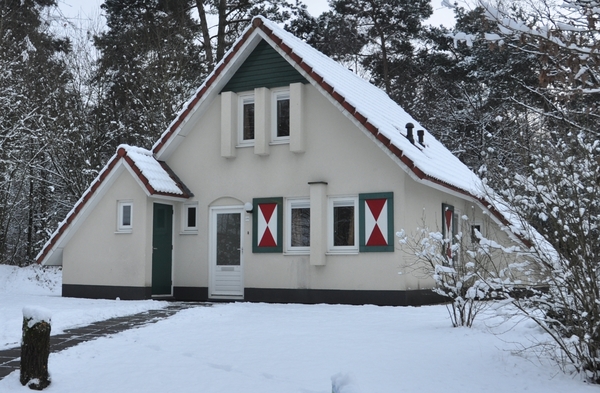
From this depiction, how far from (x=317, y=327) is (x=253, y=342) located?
1562 mm

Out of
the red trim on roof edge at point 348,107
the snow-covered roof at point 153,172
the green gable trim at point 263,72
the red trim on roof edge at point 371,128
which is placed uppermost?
the green gable trim at point 263,72

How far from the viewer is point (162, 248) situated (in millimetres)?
16109

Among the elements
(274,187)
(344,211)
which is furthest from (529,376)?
(274,187)

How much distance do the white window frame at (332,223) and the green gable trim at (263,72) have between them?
274cm

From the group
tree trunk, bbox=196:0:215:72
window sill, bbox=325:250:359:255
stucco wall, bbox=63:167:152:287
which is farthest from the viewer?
tree trunk, bbox=196:0:215:72

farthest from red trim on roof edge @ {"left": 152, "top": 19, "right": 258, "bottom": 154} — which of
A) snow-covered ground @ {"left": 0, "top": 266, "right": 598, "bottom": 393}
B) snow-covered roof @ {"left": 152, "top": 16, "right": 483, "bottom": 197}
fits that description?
snow-covered ground @ {"left": 0, "top": 266, "right": 598, "bottom": 393}

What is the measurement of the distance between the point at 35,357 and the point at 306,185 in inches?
343

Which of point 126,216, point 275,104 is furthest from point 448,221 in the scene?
point 126,216

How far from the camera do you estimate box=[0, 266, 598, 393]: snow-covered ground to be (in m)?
6.84

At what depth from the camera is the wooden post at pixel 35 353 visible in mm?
7082

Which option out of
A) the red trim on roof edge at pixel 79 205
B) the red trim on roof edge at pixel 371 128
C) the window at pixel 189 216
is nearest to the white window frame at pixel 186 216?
the window at pixel 189 216

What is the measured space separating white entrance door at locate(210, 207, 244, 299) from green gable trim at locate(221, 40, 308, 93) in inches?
112

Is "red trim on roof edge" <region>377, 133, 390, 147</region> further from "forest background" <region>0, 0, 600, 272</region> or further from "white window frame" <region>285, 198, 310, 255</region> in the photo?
"forest background" <region>0, 0, 600, 272</region>

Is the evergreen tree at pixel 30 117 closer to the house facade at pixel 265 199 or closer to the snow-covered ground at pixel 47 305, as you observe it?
the snow-covered ground at pixel 47 305
